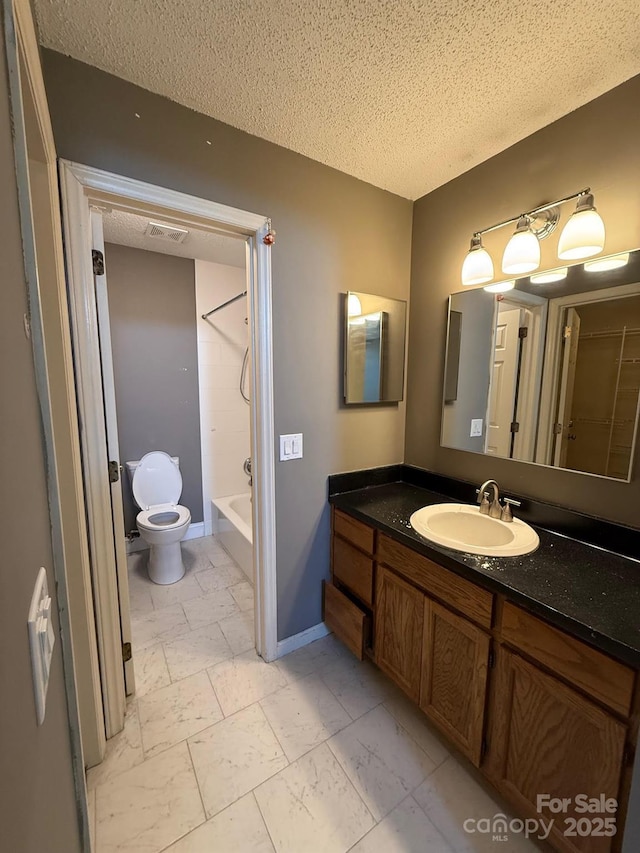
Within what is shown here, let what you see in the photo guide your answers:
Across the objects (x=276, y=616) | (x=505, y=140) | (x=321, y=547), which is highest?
(x=505, y=140)

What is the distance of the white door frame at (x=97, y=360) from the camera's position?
119 cm

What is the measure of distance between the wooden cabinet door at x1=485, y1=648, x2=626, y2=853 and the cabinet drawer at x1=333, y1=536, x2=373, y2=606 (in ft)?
2.03

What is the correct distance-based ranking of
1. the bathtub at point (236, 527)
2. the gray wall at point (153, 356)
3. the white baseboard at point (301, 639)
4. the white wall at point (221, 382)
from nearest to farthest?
the white baseboard at point (301, 639) < the bathtub at point (236, 527) < the gray wall at point (153, 356) < the white wall at point (221, 382)

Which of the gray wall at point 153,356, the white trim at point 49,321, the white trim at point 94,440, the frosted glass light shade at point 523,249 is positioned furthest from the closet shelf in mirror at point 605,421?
the gray wall at point 153,356

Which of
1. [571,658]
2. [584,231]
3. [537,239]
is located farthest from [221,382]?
[571,658]

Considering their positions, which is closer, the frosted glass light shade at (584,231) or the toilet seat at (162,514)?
the frosted glass light shade at (584,231)

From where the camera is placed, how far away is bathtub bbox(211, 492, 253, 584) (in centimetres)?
249

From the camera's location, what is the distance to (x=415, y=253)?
6.50 feet

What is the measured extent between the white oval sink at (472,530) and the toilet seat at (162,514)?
169cm

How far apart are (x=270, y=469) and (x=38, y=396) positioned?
1116 mm

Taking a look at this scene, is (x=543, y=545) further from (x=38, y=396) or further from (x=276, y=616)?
(x=38, y=396)

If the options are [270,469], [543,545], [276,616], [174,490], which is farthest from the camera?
[174,490]

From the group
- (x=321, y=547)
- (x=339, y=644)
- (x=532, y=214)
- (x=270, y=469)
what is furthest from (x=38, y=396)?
(x=339, y=644)

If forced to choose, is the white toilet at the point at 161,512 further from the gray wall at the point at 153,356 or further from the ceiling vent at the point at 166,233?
the ceiling vent at the point at 166,233
